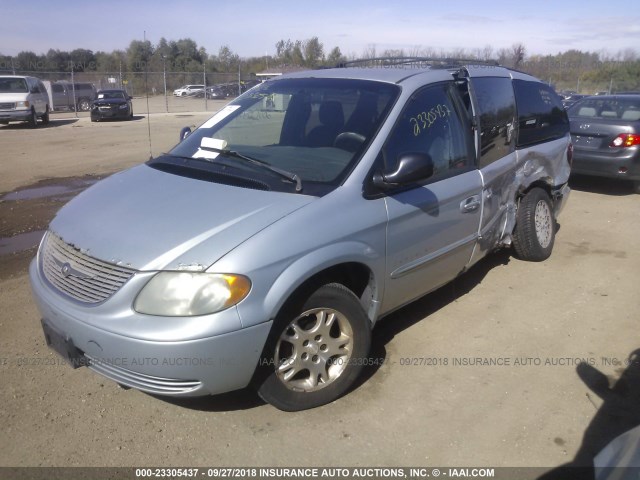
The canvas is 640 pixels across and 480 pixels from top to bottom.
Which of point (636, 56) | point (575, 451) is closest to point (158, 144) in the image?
point (575, 451)

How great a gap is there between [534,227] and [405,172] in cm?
271

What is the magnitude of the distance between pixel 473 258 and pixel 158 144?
42.4 ft

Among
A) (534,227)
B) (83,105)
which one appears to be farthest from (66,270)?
(83,105)

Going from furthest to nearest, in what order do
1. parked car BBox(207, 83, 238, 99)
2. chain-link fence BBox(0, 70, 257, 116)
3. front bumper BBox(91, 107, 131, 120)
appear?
parked car BBox(207, 83, 238, 99)
chain-link fence BBox(0, 70, 257, 116)
front bumper BBox(91, 107, 131, 120)

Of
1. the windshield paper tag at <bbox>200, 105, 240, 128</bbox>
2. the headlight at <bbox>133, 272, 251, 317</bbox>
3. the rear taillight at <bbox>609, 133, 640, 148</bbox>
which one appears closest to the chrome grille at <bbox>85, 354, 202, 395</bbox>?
the headlight at <bbox>133, 272, 251, 317</bbox>

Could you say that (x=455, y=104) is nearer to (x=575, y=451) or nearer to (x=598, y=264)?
(x=575, y=451)

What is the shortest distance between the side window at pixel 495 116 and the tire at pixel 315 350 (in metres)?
1.83

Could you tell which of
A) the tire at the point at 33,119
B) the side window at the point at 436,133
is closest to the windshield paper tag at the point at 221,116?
the side window at the point at 436,133

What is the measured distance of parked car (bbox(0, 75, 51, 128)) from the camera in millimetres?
19812

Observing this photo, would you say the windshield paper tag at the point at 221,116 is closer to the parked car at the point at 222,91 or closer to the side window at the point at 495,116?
the side window at the point at 495,116

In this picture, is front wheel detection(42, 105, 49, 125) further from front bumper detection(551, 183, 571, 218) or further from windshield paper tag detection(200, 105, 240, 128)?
front bumper detection(551, 183, 571, 218)

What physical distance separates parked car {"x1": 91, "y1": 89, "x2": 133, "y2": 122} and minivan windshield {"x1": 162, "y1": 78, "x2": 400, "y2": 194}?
72.8 ft

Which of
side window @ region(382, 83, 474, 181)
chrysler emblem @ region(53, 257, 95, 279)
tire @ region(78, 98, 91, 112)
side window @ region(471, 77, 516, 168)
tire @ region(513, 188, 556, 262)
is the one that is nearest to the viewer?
chrysler emblem @ region(53, 257, 95, 279)

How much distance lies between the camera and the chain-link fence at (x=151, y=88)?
30.1 metres
